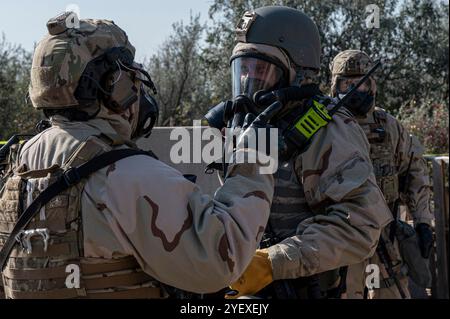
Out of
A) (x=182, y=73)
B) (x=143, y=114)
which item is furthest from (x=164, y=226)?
(x=182, y=73)

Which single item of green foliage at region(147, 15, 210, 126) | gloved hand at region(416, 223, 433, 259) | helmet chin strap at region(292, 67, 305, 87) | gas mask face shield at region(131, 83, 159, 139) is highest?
green foliage at region(147, 15, 210, 126)

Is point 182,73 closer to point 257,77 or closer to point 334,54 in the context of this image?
point 334,54

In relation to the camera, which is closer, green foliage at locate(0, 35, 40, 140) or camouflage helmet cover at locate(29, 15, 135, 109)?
camouflage helmet cover at locate(29, 15, 135, 109)

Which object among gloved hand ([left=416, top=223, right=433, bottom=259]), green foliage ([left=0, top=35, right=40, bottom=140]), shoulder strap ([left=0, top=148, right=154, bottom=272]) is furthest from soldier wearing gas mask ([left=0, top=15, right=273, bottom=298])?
green foliage ([left=0, top=35, right=40, bottom=140])

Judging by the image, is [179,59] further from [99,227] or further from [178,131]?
[99,227]

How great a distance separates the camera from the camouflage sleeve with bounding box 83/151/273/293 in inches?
77.0

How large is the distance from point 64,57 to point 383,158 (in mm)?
2986

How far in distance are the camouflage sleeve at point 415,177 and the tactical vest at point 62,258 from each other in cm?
323

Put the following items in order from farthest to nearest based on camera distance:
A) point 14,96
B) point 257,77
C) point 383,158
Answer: point 14,96, point 383,158, point 257,77

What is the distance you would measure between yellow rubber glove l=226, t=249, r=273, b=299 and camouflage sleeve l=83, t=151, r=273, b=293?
70cm

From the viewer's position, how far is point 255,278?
2748mm

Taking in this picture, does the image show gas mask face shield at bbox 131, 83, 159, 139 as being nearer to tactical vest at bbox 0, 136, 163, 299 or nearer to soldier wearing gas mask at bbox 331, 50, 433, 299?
tactical vest at bbox 0, 136, 163, 299

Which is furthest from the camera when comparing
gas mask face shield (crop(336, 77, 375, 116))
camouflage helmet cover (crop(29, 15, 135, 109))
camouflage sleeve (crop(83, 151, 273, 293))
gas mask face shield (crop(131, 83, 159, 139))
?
gas mask face shield (crop(336, 77, 375, 116))

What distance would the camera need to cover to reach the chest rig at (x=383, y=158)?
4.56m
